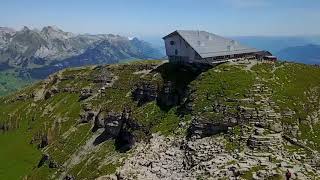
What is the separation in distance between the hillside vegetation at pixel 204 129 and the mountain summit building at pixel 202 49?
319 cm

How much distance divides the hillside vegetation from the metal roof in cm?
529

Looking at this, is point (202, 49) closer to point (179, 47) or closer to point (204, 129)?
point (179, 47)

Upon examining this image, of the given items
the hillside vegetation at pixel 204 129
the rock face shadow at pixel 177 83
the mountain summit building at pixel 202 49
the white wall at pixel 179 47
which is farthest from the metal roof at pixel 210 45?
the hillside vegetation at pixel 204 129

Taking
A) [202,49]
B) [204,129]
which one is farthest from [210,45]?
[204,129]

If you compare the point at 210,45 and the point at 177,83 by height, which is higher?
the point at 210,45

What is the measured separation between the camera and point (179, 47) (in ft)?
437

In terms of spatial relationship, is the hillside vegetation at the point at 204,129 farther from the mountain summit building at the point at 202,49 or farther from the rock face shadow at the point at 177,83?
the mountain summit building at the point at 202,49

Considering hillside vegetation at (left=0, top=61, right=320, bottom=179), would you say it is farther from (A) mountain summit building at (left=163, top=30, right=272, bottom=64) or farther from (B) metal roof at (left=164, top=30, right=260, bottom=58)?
(B) metal roof at (left=164, top=30, right=260, bottom=58)

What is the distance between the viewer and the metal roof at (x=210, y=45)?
413ft

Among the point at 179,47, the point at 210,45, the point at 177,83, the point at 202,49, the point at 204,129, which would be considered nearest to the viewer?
the point at 204,129

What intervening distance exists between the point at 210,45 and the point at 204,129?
3529 cm

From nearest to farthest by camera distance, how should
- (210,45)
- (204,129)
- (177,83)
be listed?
(204,129), (177,83), (210,45)

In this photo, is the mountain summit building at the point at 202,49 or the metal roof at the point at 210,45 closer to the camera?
the mountain summit building at the point at 202,49

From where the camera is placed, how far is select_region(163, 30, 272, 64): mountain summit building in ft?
412
